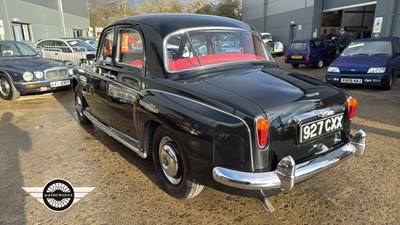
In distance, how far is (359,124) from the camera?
17.7ft

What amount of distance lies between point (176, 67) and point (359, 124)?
4065 millimetres

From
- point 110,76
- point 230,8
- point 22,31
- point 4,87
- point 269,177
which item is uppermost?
point 230,8

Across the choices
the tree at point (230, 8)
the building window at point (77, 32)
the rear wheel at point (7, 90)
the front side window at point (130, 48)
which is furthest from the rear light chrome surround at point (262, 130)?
the tree at point (230, 8)

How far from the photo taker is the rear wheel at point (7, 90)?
25.3 ft

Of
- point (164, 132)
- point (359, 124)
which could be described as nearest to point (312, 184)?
point (164, 132)

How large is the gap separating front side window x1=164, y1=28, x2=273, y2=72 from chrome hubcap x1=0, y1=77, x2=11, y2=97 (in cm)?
672

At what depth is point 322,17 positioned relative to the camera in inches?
846

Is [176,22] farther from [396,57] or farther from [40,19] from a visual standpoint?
A: [40,19]

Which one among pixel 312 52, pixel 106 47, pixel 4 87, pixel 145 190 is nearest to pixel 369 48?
pixel 312 52

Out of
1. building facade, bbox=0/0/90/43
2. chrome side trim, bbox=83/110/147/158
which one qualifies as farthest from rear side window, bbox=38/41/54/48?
chrome side trim, bbox=83/110/147/158

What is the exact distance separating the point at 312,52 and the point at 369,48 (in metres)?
5.18

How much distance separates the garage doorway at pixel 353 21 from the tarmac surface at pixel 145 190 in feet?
70.9

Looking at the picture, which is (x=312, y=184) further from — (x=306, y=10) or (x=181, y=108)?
(x=306, y=10)

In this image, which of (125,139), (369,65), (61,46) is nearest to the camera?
(125,139)
